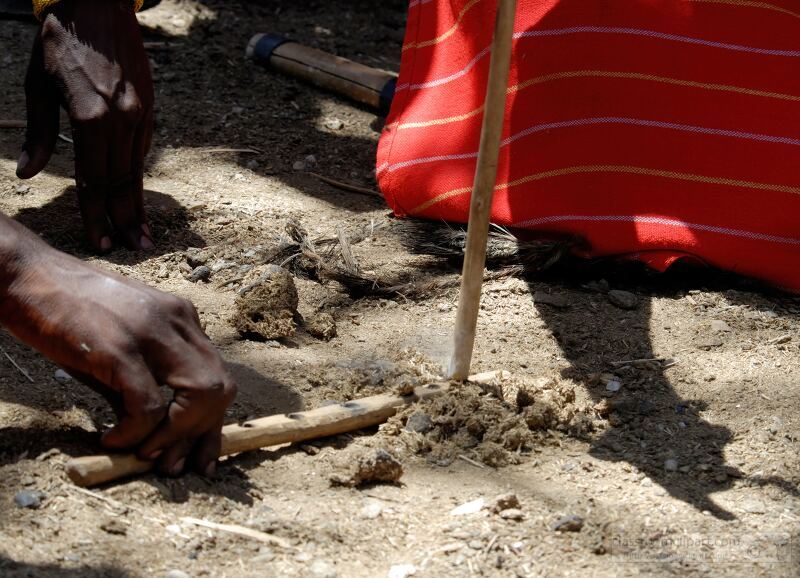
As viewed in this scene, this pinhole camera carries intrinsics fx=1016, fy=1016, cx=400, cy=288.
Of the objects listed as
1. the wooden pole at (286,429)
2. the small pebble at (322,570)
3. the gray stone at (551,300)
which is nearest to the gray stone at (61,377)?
the wooden pole at (286,429)

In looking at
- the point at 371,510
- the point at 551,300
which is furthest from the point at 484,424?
the point at 551,300

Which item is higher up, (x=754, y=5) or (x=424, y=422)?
(x=754, y=5)

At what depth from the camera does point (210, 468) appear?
6.64 ft

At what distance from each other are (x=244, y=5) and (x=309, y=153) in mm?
1778

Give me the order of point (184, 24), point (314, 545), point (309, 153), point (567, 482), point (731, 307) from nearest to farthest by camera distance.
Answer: point (314, 545) < point (567, 482) < point (731, 307) < point (309, 153) < point (184, 24)

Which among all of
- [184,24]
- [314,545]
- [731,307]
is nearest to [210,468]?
[314,545]

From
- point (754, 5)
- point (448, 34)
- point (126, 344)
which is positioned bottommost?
point (126, 344)

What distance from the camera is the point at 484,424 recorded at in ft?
7.75

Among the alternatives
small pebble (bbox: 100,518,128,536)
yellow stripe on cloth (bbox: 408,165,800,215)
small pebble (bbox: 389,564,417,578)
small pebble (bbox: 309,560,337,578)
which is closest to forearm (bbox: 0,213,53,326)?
small pebble (bbox: 100,518,128,536)

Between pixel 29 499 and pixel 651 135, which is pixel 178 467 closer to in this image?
pixel 29 499

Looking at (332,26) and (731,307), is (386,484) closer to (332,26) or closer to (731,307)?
(731,307)

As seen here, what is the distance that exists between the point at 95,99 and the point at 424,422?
1.38m

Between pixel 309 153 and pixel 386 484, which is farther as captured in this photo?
pixel 309 153

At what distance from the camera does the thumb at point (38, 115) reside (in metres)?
3.00
